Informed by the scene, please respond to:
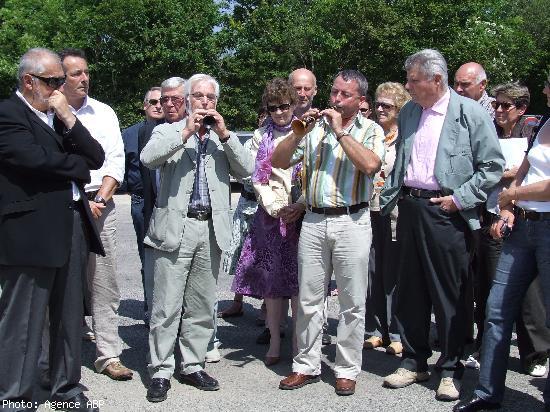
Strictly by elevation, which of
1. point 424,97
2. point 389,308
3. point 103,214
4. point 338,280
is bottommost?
point 389,308

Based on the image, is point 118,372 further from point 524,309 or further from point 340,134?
point 524,309

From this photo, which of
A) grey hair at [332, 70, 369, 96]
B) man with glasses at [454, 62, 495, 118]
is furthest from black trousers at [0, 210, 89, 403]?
man with glasses at [454, 62, 495, 118]

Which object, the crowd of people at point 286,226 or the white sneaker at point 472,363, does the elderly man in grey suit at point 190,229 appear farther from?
the white sneaker at point 472,363

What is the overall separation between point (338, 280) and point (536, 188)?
1.45 metres

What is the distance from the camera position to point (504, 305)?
14.3 ft

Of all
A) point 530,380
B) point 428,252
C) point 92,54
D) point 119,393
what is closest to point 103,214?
point 119,393

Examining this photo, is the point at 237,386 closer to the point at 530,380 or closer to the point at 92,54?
the point at 530,380

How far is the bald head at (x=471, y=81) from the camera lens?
571 centimetres

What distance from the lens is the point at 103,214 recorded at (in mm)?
5062

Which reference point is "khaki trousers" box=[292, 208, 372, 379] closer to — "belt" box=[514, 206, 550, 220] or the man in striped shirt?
the man in striped shirt

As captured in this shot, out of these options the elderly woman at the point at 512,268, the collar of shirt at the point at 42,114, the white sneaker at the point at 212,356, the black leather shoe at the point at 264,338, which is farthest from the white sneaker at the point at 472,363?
the collar of shirt at the point at 42,114

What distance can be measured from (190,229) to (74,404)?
1.34m

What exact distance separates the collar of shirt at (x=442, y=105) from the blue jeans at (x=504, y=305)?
93 cm

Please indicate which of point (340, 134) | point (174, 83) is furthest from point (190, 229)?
point (174, 83)
